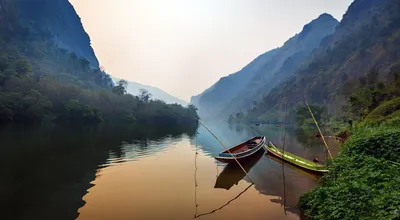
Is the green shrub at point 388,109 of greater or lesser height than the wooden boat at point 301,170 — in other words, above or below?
above

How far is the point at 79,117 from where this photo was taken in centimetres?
8231

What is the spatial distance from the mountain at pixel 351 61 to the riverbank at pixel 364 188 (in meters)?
70.8

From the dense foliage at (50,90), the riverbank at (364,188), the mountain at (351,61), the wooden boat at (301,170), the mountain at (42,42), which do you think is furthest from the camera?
the mountain at (42,42)

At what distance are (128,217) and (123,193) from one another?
3385mm

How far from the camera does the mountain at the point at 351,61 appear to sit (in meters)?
109

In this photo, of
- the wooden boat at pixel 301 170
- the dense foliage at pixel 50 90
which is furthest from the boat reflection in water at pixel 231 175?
the dense foliage at pixel 50 90

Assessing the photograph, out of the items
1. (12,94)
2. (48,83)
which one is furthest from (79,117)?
(12,94)

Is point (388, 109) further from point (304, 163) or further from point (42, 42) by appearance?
point (42, 42)

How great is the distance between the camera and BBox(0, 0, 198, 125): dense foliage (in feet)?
218

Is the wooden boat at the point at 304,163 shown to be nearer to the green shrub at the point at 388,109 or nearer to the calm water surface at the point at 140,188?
the calm water surface at the point at 140,188

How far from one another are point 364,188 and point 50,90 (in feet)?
284

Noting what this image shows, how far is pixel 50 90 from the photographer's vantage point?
257 feet

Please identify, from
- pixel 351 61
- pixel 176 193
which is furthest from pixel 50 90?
pixel 351 61

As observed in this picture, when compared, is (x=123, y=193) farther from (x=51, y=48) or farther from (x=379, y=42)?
(x=51, y=48)
